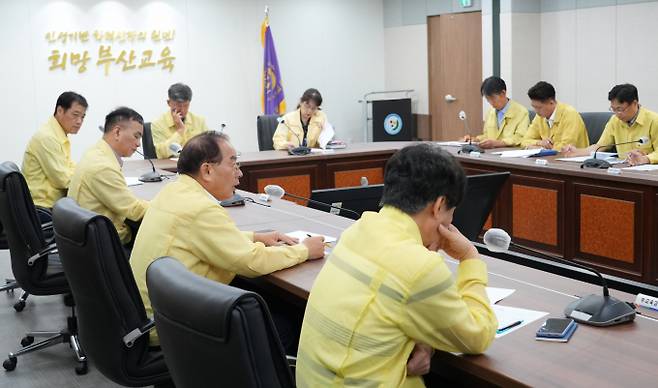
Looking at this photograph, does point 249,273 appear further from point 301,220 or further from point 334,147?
point 334,147

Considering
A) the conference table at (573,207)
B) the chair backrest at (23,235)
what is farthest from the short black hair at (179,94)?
the chair backrest at (23,235)

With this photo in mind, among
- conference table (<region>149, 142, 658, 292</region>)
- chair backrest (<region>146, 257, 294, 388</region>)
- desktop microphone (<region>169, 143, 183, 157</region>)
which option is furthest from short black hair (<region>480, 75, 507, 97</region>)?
chair backrest (<region>146, 257, 294, 388</region>)

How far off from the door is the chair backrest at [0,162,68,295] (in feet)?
20.4

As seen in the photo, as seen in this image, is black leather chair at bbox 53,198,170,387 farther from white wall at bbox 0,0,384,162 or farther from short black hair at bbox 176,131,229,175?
white wall at bbox 0,0,384,162

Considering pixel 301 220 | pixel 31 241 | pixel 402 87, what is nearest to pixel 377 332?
→ pixel 301 220

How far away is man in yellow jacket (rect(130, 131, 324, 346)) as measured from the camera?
2.64m

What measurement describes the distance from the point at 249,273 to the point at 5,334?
2313 millimetres

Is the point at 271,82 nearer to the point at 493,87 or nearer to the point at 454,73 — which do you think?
the point at 454,73

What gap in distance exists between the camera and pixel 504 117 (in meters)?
6.68

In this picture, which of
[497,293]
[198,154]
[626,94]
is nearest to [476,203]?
[497,293]

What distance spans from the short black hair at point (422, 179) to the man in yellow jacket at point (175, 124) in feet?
15.5

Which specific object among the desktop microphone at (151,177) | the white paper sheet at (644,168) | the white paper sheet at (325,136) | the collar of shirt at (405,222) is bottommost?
the white paper sheet at (644,168)

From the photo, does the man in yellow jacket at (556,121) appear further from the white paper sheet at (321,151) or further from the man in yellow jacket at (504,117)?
the white paper sheet at (321,151)

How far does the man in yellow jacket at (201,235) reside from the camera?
104 inches
